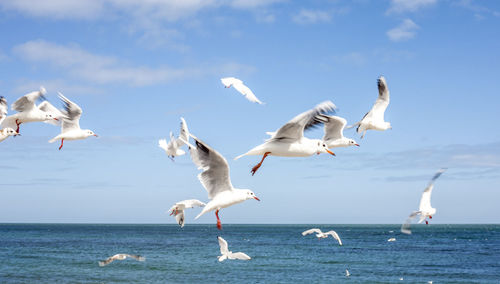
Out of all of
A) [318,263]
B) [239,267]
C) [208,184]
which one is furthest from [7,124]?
[318,263]

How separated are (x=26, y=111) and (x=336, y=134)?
24.7 feet

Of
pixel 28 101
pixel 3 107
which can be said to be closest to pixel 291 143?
pixel 28 101

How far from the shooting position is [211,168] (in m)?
8.66

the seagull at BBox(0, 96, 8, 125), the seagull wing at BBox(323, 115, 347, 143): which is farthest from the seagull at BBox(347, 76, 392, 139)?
the seagull at BBox(0, 96, 8, 125)

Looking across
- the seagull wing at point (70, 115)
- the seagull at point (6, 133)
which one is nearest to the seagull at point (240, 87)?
the seagull wing at point (70, 115)

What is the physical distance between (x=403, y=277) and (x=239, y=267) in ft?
31.3

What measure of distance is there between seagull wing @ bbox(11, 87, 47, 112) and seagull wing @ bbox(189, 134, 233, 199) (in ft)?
19.2

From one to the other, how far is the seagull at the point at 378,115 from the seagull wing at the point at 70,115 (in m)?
6.71

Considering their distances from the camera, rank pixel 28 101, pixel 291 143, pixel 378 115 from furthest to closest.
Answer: pixel 378 115 < pixel 28 101 < pixel 291 143

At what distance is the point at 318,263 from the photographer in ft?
123

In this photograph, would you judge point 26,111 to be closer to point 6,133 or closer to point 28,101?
point 28,101

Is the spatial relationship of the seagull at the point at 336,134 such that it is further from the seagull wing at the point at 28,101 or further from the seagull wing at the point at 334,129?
the seagull wing at the point at 28,101

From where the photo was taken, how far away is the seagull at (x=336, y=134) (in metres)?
13.6

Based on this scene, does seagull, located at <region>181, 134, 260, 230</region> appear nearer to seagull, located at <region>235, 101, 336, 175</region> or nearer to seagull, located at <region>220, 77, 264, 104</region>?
seagull, located at <region>235, 101, 336, 175</region>
